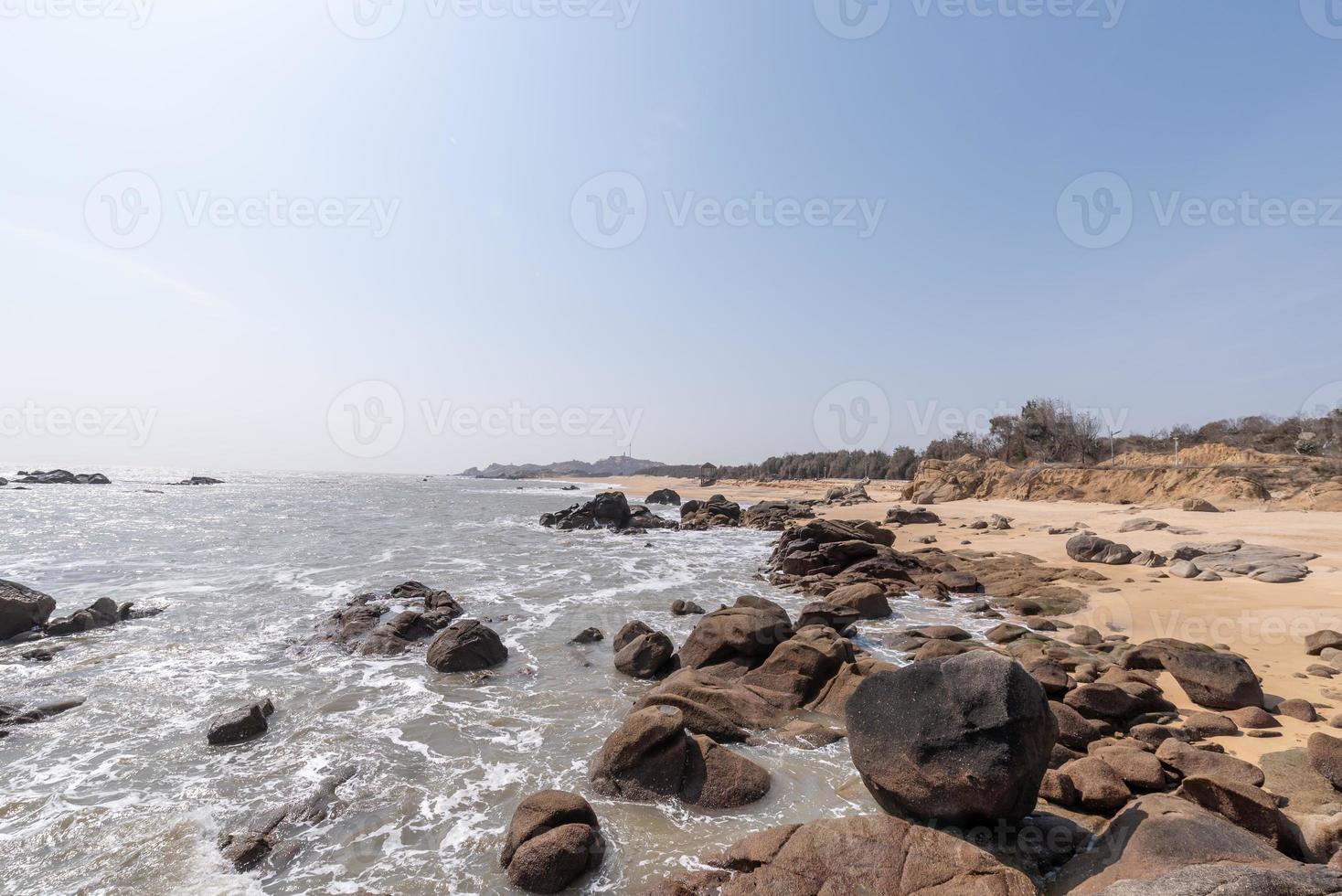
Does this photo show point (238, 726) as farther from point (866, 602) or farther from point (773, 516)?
point (773, 516)

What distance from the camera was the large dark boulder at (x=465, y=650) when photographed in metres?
10.9

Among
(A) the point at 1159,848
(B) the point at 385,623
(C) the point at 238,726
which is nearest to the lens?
(A) the point at 1159,848

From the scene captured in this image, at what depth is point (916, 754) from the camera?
5.34 m

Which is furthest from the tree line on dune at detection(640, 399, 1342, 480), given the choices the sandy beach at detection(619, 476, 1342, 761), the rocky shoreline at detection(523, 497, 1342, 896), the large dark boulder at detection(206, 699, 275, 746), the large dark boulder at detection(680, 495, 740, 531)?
the large dark boulder at detection(206, 699, 275, 746)

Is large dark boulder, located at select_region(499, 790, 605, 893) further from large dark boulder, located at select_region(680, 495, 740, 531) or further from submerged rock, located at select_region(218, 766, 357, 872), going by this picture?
large dark boulder, located at select_region(680, 495, 740, 531)

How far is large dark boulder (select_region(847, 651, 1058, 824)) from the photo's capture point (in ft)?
16.5

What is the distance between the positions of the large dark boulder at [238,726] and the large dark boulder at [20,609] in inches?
348

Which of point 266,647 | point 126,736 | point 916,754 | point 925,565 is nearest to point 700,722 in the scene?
point 916,754

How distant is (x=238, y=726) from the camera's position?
8164mm

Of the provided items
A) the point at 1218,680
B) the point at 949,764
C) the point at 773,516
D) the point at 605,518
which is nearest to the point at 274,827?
the point at 949,764

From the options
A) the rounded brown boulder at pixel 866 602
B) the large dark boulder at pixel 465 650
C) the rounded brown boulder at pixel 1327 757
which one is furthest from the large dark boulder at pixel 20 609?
the rounded brown boulder at pixel 1327 757

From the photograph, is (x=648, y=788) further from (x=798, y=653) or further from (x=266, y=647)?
(x=266, y=647)

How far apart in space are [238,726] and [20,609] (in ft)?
32.3

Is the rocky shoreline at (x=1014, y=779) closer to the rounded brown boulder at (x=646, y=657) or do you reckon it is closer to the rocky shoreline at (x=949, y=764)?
the rocky shoreline at (x=949, y=764)
